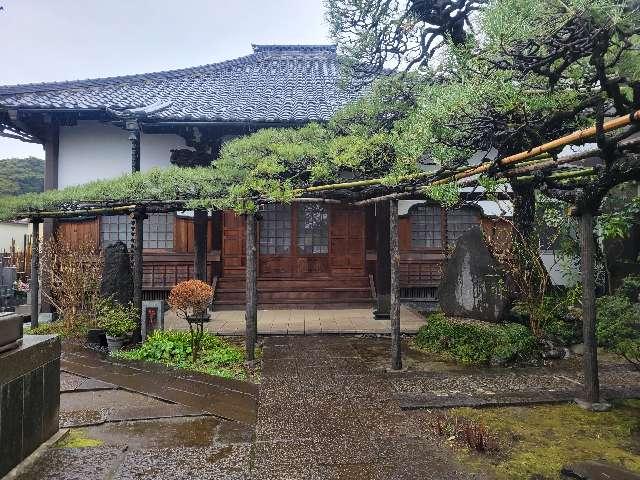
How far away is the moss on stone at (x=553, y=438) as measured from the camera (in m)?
3.97

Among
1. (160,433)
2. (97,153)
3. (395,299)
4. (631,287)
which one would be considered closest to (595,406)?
(395,299)

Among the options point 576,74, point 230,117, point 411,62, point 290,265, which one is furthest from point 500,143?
point 290,265

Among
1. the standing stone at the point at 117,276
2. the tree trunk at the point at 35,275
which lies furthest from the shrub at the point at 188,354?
the tree trunk at the point at 35,275

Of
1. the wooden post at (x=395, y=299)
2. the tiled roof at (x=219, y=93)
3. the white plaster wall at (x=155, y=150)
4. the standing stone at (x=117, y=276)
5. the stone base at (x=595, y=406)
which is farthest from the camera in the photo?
the white plaster wall at (x=155, y=150)

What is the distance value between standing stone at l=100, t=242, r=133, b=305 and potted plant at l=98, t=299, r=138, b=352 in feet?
0.98

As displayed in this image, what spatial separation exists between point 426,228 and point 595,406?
8410 millimetres

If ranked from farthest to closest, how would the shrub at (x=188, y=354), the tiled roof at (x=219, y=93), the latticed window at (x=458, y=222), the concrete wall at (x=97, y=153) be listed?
the latticed window at (x=458, y=222) < the concrete wall at (x=97, y=153) < the tiled roof at (x=219, y=93) < the shrub at (x=188, y=354)

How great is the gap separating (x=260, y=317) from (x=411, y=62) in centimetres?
666

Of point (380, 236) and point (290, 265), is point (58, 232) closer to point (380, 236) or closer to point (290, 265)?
point (290, 265)

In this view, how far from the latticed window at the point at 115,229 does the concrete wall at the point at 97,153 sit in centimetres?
142

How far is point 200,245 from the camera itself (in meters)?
12.0

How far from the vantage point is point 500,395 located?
18.8 ft

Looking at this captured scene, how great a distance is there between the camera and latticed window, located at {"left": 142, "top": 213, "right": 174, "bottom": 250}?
12.9 metres

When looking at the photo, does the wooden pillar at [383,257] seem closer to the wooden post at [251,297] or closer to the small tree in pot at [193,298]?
the wooden post at [251,297]
